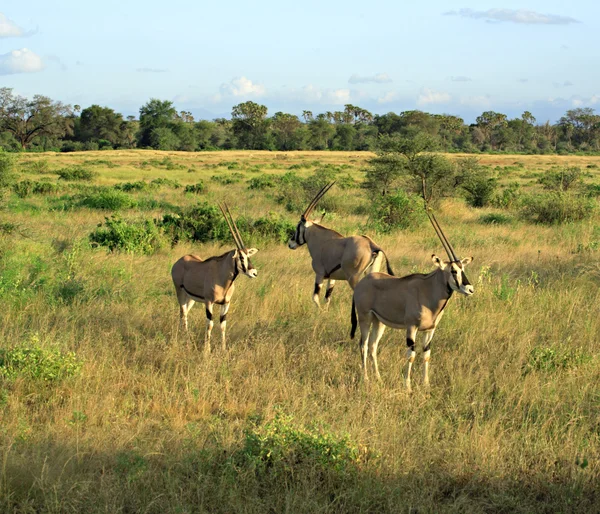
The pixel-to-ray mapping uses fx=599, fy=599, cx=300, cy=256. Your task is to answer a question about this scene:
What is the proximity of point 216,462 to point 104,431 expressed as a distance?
3.78 feet

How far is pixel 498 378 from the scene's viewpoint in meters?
6.38

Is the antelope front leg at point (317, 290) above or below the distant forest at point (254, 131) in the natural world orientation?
below

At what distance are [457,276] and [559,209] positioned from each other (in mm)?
13308

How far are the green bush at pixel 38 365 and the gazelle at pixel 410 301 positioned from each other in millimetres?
3099

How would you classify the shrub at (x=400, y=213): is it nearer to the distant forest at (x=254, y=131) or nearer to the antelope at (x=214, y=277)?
the antelope at (x=214, y=277)

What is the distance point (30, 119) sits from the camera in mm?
79750

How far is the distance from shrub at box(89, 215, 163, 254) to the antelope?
5.00m

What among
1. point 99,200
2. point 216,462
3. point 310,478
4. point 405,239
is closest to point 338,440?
point 310,478

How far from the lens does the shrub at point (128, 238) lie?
498 inches

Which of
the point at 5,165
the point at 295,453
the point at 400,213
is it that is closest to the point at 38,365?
the point at 295,453

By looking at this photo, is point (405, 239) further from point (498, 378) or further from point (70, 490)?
point (70, 490)

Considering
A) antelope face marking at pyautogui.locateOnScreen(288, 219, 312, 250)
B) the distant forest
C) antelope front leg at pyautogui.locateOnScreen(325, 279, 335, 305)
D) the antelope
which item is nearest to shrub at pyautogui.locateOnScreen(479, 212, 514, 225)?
antelope face marking at pyautogui.locateOnScreen(288, 219, 312, 250)

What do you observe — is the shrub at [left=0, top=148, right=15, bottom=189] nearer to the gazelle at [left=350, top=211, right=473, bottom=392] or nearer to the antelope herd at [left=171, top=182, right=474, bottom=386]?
the antelope herd at [left=171, top=182, right=474, bottom=386]

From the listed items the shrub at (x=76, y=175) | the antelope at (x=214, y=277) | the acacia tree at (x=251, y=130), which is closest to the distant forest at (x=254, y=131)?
the acacia tree at (x=251, y=130)
